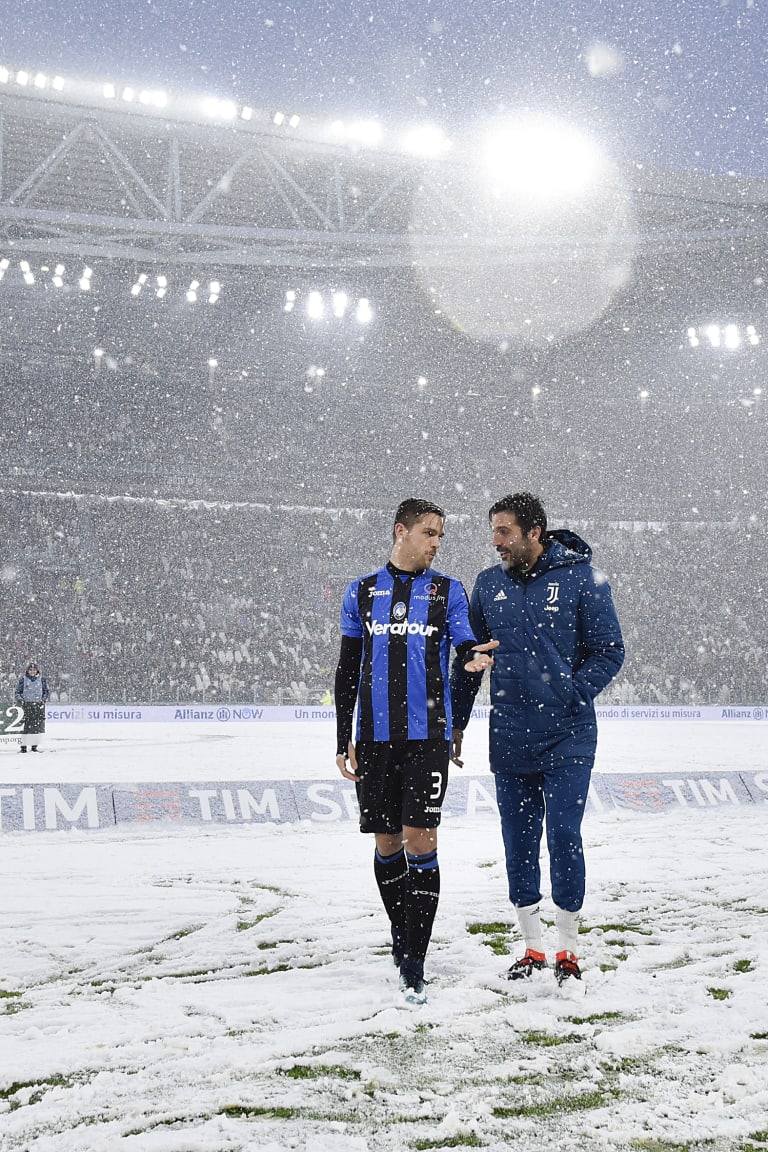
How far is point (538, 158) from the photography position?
2342 centimetres

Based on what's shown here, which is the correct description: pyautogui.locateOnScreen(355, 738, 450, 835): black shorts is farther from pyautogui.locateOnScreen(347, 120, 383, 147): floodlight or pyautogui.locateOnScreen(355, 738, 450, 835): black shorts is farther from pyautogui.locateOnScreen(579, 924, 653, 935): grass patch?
pyautogui.locateOnScreen(347, 120, 383, 147): floodlight

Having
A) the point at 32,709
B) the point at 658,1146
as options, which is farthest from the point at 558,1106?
the point at 32,709

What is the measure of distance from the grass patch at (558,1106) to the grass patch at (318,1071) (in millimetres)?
474

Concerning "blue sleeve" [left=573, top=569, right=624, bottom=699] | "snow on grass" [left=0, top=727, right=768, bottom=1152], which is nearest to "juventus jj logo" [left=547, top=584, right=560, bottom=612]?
"blue sleeve" [left=573, top=569, right=624, bottom=699]

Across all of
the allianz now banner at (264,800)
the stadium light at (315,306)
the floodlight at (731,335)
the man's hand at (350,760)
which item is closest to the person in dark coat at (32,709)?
the allianz now banner at (264,800)

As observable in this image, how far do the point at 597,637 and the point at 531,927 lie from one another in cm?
123

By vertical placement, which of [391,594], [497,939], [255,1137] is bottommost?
[497,939]

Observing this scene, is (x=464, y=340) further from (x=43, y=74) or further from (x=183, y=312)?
(x=43, y=74)

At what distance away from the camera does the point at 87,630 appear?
28250 millimetres

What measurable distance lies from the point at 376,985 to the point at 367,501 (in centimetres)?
3079

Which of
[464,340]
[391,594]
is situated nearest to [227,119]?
[464,340]

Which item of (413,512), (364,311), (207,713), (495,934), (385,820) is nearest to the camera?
(385,820)

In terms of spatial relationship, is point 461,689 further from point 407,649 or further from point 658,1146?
point 658,1146

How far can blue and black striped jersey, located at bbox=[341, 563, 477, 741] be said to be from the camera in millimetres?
3973
